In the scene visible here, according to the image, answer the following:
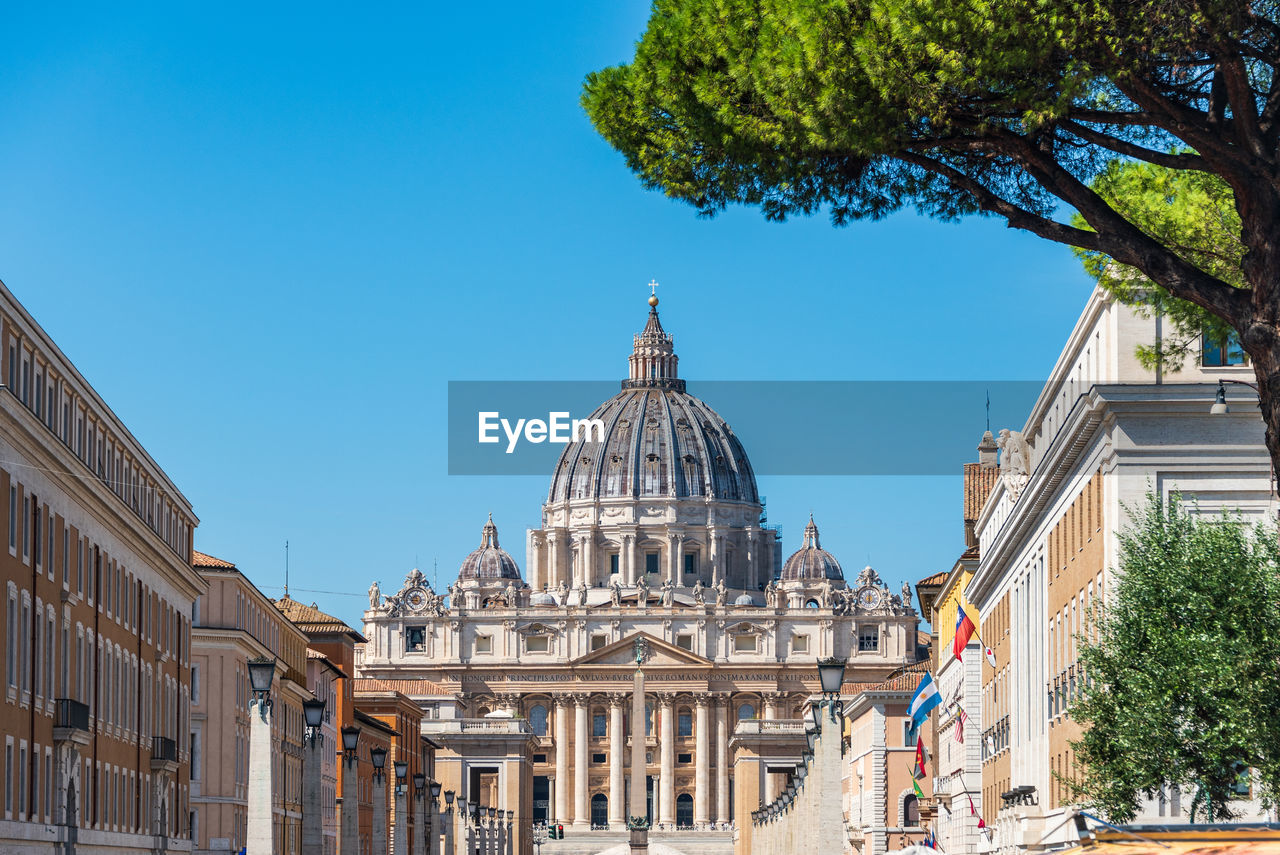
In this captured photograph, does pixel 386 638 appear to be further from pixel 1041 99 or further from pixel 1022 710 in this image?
pixel 1041 99

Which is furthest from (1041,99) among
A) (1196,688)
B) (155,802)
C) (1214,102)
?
(155,802)

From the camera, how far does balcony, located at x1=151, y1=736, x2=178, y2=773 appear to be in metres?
52.2

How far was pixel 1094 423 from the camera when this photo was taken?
Result: 35406 mm

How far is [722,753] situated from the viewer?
185m

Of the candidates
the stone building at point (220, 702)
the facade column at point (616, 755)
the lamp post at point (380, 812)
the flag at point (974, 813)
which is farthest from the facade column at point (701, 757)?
the lamp post at point (380, 812)

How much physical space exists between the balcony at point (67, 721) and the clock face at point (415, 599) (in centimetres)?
15608

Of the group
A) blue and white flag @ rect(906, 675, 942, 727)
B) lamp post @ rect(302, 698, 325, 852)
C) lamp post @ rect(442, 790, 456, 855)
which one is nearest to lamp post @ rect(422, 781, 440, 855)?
lamp post @ rect(442, 790, 456, 855)

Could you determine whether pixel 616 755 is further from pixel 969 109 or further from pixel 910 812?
pixel 969 109

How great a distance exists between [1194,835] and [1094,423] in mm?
19388

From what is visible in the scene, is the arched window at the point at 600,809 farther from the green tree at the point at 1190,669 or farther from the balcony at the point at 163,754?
the green tree at the point at 1190,669

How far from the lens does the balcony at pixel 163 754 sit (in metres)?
52.2

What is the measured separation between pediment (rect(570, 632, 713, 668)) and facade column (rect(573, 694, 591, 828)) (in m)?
3.45

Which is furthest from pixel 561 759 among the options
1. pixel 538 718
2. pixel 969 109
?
pixel 969 109

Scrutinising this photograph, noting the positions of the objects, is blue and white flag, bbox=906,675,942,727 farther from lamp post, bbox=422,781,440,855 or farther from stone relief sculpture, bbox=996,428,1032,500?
lamp post, bbox=422,781,440,855
